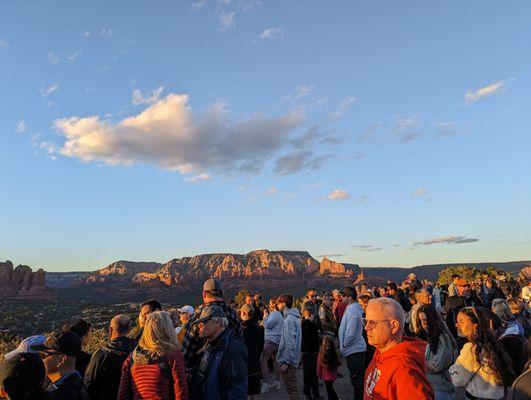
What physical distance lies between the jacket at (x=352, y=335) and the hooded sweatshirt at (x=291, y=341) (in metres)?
0.91

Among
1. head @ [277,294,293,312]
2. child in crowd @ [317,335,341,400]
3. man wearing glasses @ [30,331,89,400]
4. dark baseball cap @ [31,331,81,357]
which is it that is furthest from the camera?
head @ [277,294,293,312]

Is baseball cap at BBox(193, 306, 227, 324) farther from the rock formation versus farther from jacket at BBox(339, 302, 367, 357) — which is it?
the rock formation

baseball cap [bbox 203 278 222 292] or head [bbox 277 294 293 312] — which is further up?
baseball cap [bbox 203 278 222 292]

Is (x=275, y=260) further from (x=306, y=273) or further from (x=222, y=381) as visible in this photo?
(x=222, y=381)

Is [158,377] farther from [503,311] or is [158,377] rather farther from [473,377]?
[503,311]

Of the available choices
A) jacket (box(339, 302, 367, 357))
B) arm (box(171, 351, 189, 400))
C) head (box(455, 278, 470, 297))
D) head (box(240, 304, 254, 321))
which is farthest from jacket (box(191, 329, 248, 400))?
head (box(455, 278, 470, 297))

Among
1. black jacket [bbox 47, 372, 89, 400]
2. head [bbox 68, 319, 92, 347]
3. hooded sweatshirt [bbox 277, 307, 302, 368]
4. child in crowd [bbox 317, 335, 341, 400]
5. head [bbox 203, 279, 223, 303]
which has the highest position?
head [bbox 203, 279, 223, 303]

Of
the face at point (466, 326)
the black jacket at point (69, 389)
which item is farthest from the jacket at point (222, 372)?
the face at point (466, 326)

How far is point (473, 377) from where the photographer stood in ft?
12.4

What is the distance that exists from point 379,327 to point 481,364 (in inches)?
68.9

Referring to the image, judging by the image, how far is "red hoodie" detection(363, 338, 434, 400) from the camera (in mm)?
2424

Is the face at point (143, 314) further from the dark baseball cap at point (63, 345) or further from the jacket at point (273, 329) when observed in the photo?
the jacket at point (273, 329)

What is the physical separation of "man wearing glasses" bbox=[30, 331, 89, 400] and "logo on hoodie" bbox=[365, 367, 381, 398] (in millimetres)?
2138

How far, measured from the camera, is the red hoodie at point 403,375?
2424 millimetres
